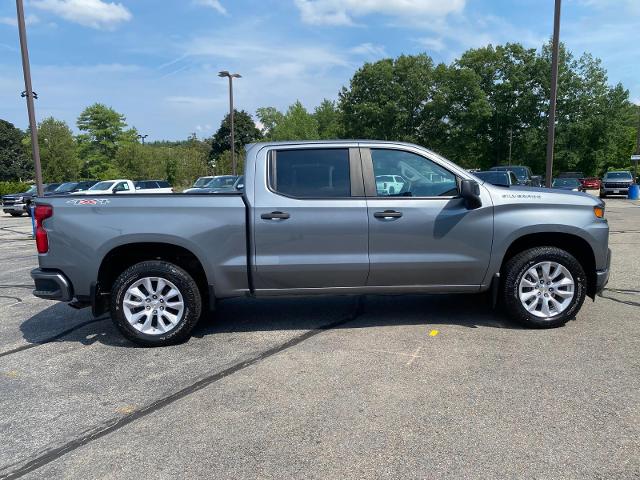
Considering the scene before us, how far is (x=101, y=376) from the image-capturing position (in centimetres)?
406

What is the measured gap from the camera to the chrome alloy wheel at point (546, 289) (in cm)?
488

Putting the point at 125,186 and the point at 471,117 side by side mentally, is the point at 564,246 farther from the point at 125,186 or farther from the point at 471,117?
the point at 471,117

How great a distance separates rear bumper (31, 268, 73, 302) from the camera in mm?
4570

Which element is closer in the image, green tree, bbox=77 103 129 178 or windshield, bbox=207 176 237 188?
windshield, bbox=207 176 237 188

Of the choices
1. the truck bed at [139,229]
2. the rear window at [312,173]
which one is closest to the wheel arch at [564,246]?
the rear window at [312,173]

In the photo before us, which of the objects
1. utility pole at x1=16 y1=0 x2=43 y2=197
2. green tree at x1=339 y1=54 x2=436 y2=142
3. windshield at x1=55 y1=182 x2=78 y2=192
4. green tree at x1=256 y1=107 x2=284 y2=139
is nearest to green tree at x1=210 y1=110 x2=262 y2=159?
green tree at x1=256 y1=107 x2=284 y2=139

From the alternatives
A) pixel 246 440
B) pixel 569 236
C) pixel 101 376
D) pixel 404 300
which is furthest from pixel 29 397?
pixel 569 236

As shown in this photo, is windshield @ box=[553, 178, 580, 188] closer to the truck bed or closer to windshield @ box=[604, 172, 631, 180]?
windshield @ box=[604, 172, 631, 180]

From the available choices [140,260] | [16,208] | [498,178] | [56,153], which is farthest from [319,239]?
[56,153]

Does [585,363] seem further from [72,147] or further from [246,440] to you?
[72,147]

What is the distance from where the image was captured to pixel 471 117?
48312 millimetres

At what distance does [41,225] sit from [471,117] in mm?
48358

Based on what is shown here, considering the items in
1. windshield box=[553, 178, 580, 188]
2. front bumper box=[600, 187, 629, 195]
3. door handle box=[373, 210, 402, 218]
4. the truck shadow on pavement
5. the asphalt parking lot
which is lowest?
the asphalt parking lot

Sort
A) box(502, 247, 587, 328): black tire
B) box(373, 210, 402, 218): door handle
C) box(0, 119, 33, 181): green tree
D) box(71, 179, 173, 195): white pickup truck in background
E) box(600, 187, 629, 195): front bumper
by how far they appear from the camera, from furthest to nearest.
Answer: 1. box(0, 119, 33, 181): green tree
2. box(600, 187, 629, 195): front bumper
3. box(71, 179, 173, 195): white pickup truck in background
4. box(502, 247, 587, 328): black tire
5. box(373, 210, 402, 218): door handle
